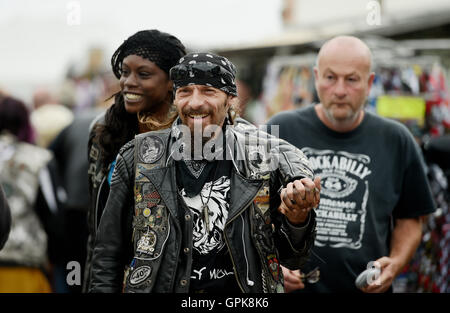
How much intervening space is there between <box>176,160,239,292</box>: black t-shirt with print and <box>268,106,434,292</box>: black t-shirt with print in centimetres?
130

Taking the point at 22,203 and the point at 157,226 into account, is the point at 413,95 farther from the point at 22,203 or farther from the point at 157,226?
the point at 157,226

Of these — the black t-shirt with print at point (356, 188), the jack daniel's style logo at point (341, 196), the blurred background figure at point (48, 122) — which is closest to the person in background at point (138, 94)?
the black t-shirt with print at point (356, 188)

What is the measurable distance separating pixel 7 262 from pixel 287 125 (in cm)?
241

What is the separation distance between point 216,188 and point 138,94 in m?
0.82

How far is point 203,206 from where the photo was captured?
2.78 metres

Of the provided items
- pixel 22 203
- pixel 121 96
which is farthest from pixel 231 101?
pixel 22 203

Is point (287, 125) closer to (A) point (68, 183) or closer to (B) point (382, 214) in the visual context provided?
(B) point (382, 214)

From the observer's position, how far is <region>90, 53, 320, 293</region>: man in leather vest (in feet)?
8.89

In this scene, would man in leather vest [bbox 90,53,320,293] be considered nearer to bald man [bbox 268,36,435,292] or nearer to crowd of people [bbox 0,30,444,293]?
crowd of people [bbox 0,30,444,293]

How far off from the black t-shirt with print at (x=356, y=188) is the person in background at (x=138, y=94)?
0.98 metres

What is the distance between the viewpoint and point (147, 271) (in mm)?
2717

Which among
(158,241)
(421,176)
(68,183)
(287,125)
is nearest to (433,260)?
(421,176)

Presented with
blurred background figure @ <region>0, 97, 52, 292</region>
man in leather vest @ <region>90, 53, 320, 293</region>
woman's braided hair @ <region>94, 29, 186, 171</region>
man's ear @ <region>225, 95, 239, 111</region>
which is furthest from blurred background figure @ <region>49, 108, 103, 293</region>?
man's ear @ <region>225, 95, 239, 111</region>
